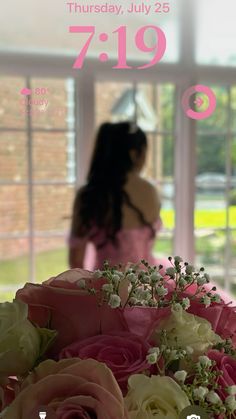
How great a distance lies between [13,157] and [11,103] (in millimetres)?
124

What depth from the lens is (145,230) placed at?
3.34ft

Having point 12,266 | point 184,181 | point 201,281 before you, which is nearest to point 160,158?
point 184,181

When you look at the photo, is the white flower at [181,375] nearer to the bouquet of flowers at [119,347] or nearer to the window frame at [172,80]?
the bouquet of flowers at [119,347]

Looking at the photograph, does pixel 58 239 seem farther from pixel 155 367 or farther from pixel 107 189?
pixel 155 367

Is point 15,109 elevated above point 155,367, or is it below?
above

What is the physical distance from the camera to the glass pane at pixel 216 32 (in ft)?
3.11

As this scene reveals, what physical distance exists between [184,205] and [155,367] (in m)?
0.97

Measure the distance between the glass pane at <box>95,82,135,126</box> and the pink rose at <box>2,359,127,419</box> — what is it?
2.97 feet

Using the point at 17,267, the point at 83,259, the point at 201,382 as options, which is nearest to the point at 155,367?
the point at 201,382

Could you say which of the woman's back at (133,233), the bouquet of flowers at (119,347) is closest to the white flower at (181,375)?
the bouquet of flowers at (119,347)

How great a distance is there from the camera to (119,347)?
0.21 meters

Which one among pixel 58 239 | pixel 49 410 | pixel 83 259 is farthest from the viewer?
pixel 58 239

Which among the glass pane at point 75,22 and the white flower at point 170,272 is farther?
the glass pane at point 75,22

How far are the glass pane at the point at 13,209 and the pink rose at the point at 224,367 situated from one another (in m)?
0.89
